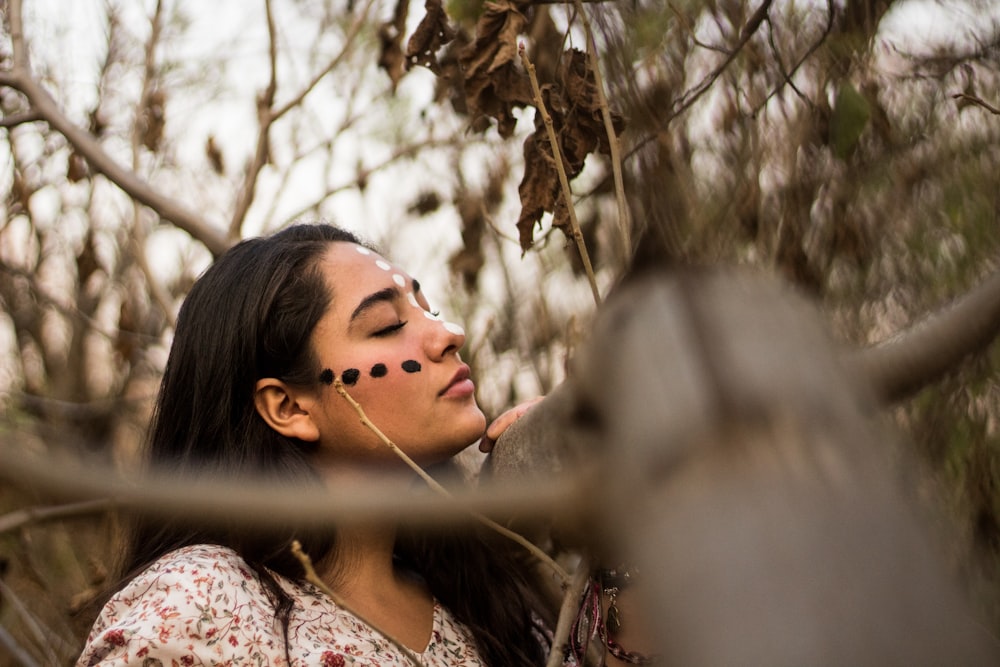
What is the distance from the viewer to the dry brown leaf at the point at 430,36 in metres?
1.72

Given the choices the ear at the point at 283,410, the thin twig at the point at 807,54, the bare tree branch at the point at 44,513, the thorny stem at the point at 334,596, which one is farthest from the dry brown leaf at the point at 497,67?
the bare tree branch at the point at 44,513

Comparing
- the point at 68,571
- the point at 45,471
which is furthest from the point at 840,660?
the point at 68,571

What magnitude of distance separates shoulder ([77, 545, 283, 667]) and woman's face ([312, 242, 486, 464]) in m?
0.31

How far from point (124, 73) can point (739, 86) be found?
3.56 metres

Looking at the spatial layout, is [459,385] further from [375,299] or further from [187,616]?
[187,616]

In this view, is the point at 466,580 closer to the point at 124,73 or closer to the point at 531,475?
the point at 531,475

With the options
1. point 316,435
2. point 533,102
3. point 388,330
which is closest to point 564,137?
point 533,102

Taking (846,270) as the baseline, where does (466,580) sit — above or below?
below

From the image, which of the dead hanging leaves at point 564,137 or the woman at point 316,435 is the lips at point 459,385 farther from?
the dead hanging leaves at point 564,137

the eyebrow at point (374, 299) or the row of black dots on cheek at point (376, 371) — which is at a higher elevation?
the eyebrow at point (374, 299)

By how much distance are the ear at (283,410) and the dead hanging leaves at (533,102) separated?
582 mm

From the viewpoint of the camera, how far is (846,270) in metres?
1.61

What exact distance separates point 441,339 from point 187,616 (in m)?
0.62

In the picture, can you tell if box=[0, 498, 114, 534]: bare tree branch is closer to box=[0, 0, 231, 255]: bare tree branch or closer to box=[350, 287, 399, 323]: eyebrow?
box=[350, 287, 399, 323]: eyebrow
